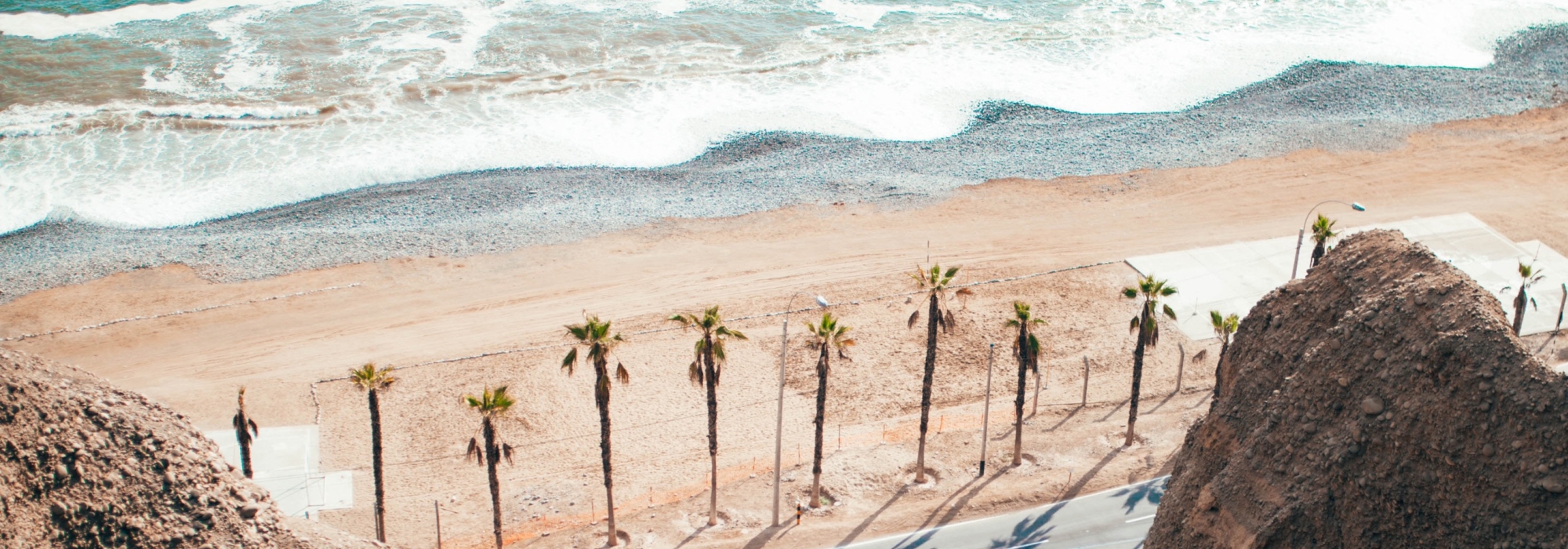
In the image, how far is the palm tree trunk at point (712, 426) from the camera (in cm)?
4600

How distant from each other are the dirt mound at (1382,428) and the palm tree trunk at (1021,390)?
1550cm

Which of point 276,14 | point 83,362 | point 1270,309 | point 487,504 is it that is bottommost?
point 487,504

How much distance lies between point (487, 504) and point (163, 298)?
2580cm

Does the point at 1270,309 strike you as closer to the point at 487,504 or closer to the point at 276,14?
the point at 487,504

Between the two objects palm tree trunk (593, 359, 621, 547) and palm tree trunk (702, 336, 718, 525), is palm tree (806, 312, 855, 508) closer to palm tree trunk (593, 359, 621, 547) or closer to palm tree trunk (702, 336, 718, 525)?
palm tree trunk (702, 336, 718, 525)

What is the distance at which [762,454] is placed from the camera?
55.8 metres

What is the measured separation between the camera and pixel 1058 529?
161 ft

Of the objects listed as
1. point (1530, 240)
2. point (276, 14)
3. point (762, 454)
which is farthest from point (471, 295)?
point (1530, 240)

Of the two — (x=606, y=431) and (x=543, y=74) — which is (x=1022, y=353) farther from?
(x=543, y=74)

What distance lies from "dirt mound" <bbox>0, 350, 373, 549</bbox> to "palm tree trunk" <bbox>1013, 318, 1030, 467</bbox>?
27.6 meters

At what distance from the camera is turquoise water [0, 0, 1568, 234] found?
84.6 meters

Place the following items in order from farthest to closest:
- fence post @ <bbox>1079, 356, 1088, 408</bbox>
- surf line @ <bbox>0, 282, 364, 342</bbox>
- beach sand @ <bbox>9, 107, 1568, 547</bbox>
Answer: surf line @ <bbox>0, 282, 364, 342</bbox>, fence post @ <bbox>1079, 356, 1088, 408</bbox>, beach sand @ <bbox>9, 107, 1568, 547</bbox>

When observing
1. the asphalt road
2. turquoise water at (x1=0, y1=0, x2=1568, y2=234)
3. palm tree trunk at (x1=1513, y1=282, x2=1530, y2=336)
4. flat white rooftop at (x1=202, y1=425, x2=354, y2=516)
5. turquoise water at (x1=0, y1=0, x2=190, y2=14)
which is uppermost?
turquoise water at (x1=0, y1=0, x2=190, y2=14)

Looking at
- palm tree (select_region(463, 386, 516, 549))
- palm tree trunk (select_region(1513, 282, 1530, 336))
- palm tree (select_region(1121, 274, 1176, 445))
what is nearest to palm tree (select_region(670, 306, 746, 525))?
palm tree (select_region(463, 386, 516, 549))
